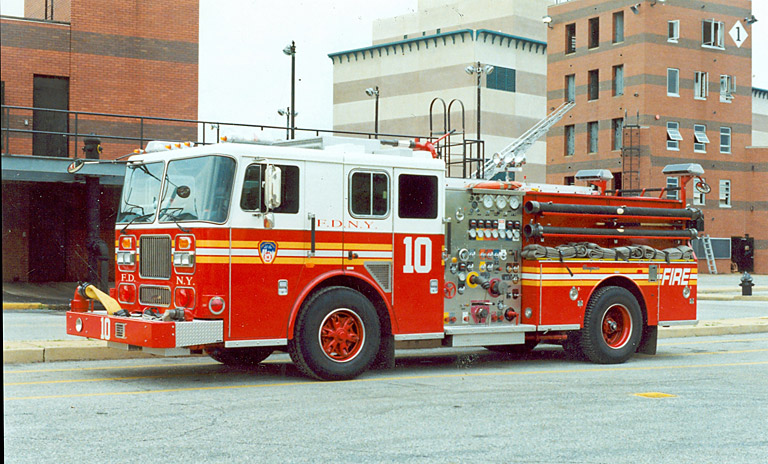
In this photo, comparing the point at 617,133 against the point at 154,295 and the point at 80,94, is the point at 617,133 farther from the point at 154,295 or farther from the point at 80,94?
the point at 154,295

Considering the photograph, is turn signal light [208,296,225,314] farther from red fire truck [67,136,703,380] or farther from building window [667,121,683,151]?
building window [667,121,683,151]

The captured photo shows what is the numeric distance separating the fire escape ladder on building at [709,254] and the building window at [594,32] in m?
14.5

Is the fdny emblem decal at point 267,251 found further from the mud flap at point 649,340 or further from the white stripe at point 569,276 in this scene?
the mud flap at point 649,340

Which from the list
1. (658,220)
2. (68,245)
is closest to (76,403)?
(658,220)

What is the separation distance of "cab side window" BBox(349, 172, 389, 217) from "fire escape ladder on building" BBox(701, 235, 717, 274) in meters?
53.4

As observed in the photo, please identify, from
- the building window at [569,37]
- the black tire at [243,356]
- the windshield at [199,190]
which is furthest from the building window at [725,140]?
the windshield at [199,190]

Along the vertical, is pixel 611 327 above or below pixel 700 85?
below

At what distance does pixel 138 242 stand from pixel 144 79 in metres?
20.2

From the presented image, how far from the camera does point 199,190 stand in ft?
32.9

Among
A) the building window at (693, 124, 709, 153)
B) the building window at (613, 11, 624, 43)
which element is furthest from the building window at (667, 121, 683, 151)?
the building window at (613, 11, 624, 43)

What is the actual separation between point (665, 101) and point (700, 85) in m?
3.54

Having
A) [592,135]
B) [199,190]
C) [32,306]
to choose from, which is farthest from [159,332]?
[592,135]

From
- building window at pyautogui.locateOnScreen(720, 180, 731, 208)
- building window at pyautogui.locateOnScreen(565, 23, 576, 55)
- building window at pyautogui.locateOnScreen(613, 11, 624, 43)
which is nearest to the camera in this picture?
building window at pyautogui.locateOnScreen(613, 11, 624, 43)

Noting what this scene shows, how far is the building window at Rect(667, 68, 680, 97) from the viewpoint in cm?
5916
